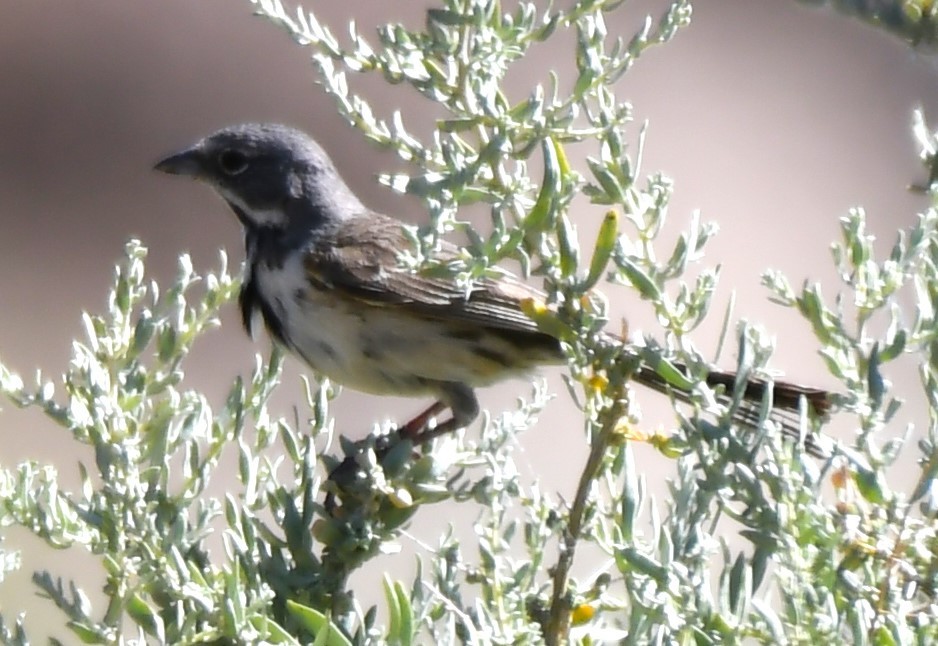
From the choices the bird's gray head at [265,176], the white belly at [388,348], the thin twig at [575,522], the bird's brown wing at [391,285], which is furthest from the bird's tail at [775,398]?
the bird's gray head at [265,176]

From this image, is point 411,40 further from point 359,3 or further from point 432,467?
point 359,3

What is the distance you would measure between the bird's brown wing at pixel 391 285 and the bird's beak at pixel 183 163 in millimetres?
362

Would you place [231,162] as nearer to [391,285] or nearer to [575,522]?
[391,285]

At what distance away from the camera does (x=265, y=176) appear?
3.43 meters

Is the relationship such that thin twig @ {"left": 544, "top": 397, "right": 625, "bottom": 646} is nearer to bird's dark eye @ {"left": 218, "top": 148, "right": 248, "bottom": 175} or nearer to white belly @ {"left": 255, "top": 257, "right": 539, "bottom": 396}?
white belly @ {"left": 255, "top": 257, "right": 539, "bottom": 396}

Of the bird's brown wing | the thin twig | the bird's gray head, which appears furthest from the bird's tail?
the bird's gray head

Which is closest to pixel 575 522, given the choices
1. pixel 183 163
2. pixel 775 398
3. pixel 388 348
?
pixel 775 398

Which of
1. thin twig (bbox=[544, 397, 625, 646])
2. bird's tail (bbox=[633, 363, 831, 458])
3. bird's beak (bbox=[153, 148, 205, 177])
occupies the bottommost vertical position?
thin twig (bbox=[544, 397, 625, 646])

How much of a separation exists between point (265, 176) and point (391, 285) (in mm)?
584

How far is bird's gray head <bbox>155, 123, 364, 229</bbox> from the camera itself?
3.38 metres

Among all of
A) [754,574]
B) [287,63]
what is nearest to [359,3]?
[287,63]

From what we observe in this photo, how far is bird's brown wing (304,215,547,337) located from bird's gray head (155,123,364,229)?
0.15 meters

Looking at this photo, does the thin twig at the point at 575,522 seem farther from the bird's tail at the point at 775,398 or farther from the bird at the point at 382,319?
the bird at the point at 382,319

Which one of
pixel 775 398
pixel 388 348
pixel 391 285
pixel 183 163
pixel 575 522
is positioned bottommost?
pixel 575 522
